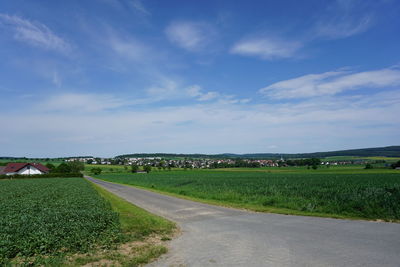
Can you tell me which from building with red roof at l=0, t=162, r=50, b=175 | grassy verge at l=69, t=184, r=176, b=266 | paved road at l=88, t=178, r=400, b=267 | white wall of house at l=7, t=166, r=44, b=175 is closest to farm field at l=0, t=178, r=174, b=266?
grassy verge at l=69, t=184, r=176, b=266

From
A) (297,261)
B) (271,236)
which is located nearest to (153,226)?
(271,236)

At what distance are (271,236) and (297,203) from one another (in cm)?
790

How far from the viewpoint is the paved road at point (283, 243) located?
245 inches

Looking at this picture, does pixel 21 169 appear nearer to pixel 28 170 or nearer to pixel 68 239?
pixel 28 170

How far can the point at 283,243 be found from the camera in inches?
303

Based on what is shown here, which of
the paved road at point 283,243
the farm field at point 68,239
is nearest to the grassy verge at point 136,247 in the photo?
the farm field at point 68,239

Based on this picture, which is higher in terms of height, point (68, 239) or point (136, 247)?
point (68, 239)

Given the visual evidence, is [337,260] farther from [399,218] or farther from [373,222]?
[399,218]

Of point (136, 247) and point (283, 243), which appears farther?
point (283, 243)

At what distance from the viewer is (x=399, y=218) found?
37.4 feet

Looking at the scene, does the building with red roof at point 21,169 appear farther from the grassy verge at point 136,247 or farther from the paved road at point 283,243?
the paved road at point 283,243

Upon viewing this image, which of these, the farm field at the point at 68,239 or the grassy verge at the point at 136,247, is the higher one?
the farm field at the point at 68,239

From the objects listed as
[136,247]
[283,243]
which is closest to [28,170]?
[136,247]

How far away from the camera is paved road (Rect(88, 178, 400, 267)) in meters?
6.23
